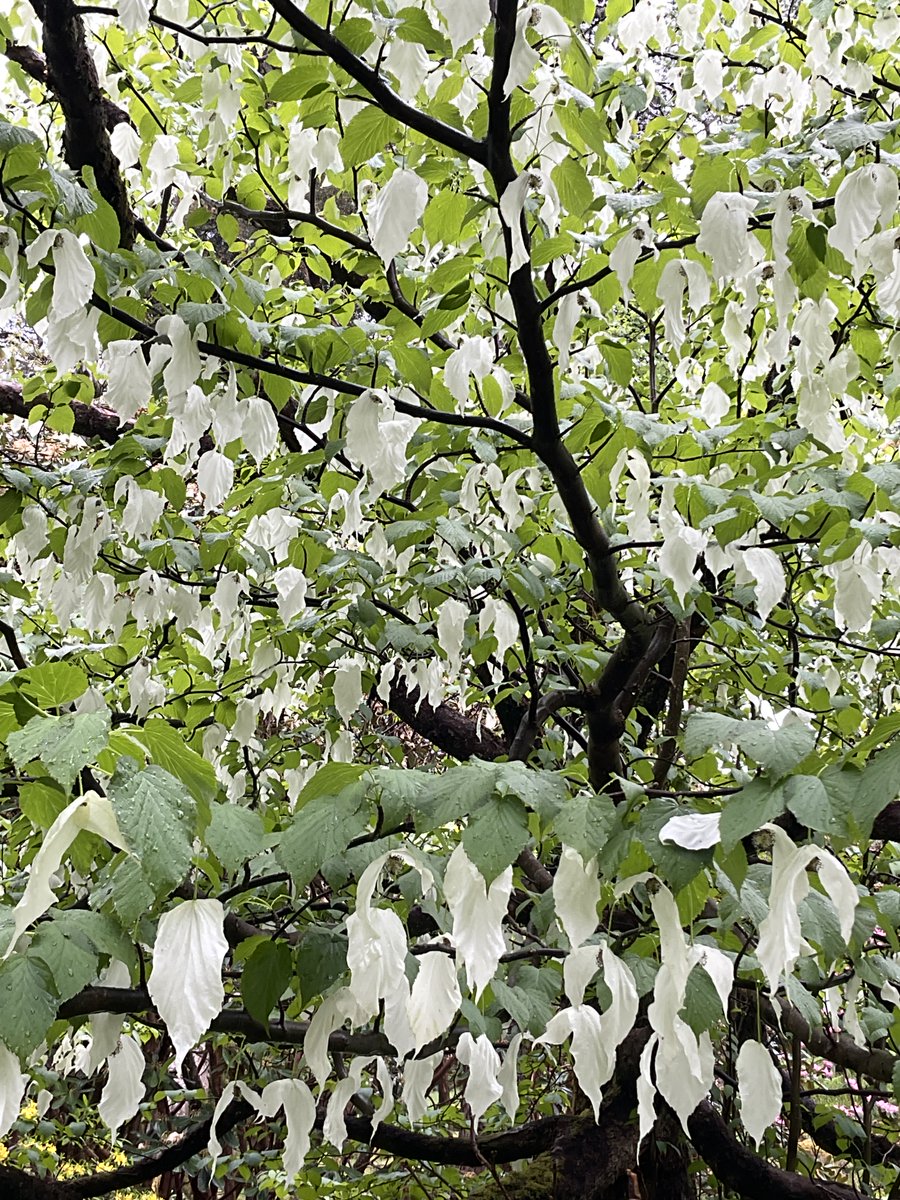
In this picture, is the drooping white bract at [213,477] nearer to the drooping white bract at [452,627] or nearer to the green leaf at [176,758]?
the drooping white bract at [452,627]

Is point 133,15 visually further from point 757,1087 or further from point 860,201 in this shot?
point 757,1087

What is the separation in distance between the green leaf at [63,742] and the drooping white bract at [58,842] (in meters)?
0.02

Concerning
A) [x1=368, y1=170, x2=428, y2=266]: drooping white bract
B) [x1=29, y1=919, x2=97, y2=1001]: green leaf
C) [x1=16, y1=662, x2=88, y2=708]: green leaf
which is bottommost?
[x1=29, y1=919, x2=97, y2=1001]: green leaf

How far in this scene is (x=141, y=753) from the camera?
771 mm

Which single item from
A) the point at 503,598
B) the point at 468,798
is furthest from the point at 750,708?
the point at 468,798

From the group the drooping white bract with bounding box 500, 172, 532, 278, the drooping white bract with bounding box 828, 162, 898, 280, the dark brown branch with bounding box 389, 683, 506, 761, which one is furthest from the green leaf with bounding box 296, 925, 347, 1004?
the dark brown branch with bounding box 389, 683, 506, 761

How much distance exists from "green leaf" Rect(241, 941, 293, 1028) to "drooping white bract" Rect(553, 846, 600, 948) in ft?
1.17

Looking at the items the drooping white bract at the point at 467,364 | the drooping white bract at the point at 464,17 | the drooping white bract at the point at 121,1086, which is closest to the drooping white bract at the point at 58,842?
the drooping white bract at the point at 121,1086

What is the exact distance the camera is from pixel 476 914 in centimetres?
86

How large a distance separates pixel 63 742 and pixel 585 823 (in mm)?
464

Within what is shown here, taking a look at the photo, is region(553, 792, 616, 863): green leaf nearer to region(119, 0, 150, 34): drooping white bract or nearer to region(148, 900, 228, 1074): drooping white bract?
region(148, 900, 228, 1074): drooping white bract

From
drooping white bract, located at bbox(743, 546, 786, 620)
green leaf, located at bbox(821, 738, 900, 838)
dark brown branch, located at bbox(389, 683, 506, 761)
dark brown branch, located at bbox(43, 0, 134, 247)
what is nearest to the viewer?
green leaf, located at bbox(821, 738, 900, 838)

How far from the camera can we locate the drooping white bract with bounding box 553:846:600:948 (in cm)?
90

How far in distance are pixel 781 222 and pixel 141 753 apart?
1.01m
